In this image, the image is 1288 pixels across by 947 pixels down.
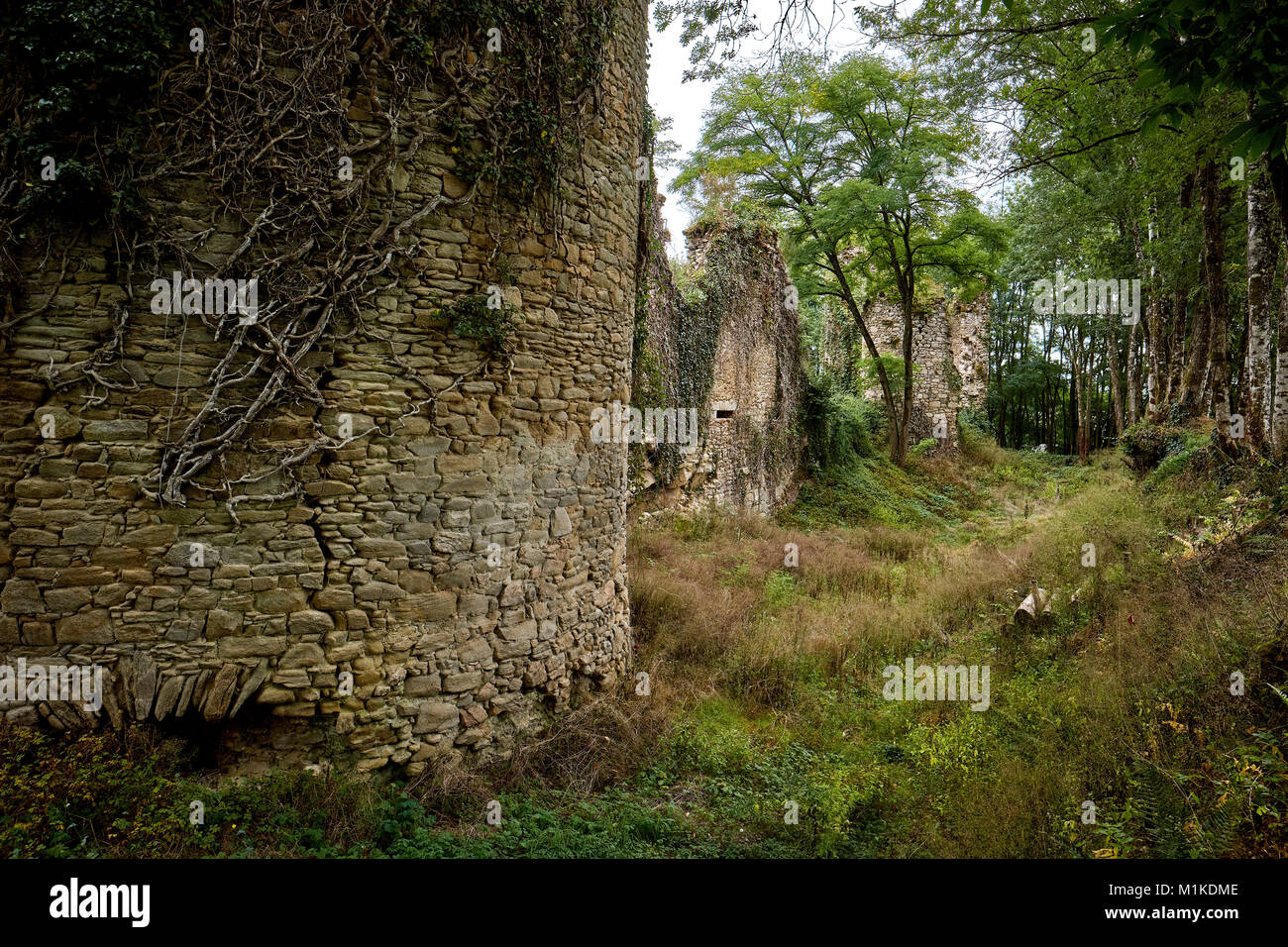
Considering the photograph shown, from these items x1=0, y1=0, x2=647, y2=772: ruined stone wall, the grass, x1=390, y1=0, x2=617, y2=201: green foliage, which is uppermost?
x1=390, y1=0, x2=617, y2=201: green foliage

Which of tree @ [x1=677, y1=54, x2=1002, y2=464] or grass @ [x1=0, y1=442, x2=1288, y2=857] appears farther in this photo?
tree @ [x1=677, y1=54, x2=1002, y2=464]

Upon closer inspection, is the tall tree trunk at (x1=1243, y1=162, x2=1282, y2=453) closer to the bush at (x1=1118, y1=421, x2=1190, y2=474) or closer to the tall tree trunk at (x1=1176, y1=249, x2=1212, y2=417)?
the bush at (x1=1118, y1=421, x2=1190, y2=474)

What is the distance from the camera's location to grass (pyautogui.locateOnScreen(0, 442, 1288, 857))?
3.54m

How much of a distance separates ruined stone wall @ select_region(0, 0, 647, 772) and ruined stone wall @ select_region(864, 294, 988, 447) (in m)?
22.0

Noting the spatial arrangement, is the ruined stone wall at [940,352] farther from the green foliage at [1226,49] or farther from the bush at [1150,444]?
the green foliage at [1226,49]

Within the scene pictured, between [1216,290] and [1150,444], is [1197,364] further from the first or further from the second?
[1216,290]

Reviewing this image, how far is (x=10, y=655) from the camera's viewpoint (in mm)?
3824

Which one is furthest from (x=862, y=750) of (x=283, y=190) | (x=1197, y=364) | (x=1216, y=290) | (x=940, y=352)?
(x=940, y=352)

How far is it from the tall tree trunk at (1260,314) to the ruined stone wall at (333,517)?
9979 millimetres

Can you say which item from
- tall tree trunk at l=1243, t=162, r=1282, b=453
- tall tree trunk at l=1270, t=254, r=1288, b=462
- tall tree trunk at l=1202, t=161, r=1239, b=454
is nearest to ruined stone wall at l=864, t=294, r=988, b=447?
tall tree trunk at l=1202, t=161, r=1239, b=454

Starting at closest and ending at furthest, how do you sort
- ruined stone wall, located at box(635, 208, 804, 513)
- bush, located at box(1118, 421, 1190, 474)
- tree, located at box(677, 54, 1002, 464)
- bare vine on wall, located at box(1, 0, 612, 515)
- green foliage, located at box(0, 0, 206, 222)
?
1. green foliage, located at box(0, 0, 206, 222)
2. bare vine on wall, located at box(1, 0, 612, 515)
3. ruined stone wall, located at box(635, 208, 804, 513)
4. bush, located at box(1118, 421, 1190, 474)
5. tree, located at box(677, 54, 1002, 464)

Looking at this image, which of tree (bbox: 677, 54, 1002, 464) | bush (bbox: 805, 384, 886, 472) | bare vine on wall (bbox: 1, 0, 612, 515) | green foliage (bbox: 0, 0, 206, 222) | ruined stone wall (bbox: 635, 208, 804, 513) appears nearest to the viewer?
green foliage (bbox: 0, 0, 206, 222)
